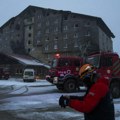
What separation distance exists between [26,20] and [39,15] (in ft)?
15.9

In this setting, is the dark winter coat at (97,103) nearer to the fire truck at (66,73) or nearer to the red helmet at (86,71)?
the red helmet at (86,71)

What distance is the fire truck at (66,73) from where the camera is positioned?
24228 millimetres

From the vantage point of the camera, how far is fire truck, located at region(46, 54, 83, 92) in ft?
79.5

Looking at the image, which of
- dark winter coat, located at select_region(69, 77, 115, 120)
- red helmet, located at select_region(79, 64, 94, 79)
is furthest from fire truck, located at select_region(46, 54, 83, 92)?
dark winter coat, located at select_region(69, 77, 115, 120)

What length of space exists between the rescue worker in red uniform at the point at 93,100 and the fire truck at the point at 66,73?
19.4 m

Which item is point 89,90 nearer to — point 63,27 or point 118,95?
point 118,95

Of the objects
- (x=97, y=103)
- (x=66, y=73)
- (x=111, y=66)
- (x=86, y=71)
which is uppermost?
(x=111, y=66)

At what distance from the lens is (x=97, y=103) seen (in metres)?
4.51

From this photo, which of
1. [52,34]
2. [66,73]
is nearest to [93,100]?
[66,73]

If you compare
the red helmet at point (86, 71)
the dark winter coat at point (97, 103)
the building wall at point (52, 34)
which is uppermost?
the building wall at point (52, 34)

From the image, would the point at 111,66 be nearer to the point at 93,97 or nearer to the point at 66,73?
the point at 66,73

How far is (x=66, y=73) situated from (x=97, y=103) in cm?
1992

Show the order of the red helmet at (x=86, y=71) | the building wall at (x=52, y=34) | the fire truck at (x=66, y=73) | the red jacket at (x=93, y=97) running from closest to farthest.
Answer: the red jacket at (x=93, y=97) → the red helmet at (x=86, y=71) → the fire truck at (x=66, y=73) → the building wall at (x=52, y=34)

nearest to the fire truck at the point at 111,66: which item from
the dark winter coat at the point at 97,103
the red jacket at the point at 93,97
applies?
the dark winter coat at the point at 97,103
